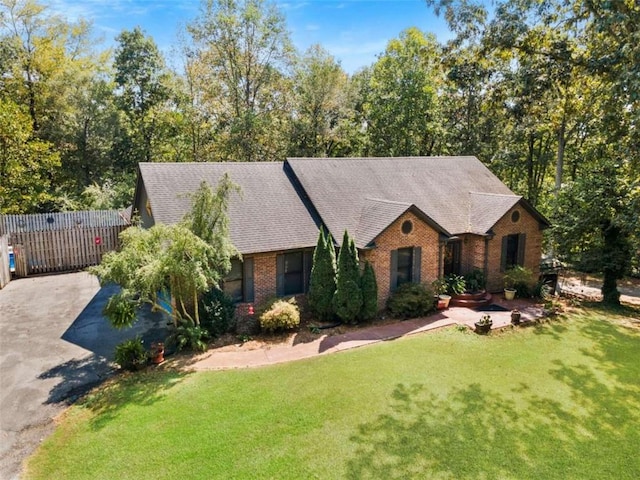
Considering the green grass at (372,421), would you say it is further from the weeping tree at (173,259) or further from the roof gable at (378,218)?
the roof gable at (378,218)

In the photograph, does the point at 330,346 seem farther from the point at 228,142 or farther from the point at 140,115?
the point at 140,115

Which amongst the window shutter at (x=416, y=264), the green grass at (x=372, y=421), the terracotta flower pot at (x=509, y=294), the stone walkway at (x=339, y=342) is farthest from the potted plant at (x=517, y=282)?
the green grass at (x=372, y=421)

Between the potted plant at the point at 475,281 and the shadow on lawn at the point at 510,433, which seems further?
the potted plant at the point at 475,281

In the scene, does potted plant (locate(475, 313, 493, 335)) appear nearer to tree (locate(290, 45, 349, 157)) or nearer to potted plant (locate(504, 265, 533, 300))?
potted plant (locate(504, 265, 533, 300))

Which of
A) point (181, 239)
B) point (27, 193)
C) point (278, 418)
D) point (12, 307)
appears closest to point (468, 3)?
point (181, 239)

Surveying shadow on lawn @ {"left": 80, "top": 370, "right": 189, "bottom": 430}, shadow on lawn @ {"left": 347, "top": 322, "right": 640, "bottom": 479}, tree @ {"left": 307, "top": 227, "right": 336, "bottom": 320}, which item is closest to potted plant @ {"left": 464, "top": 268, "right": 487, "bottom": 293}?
shadow on lawn @ {"left": 347, "top": 322, "right": 640, "bottom": 479}
